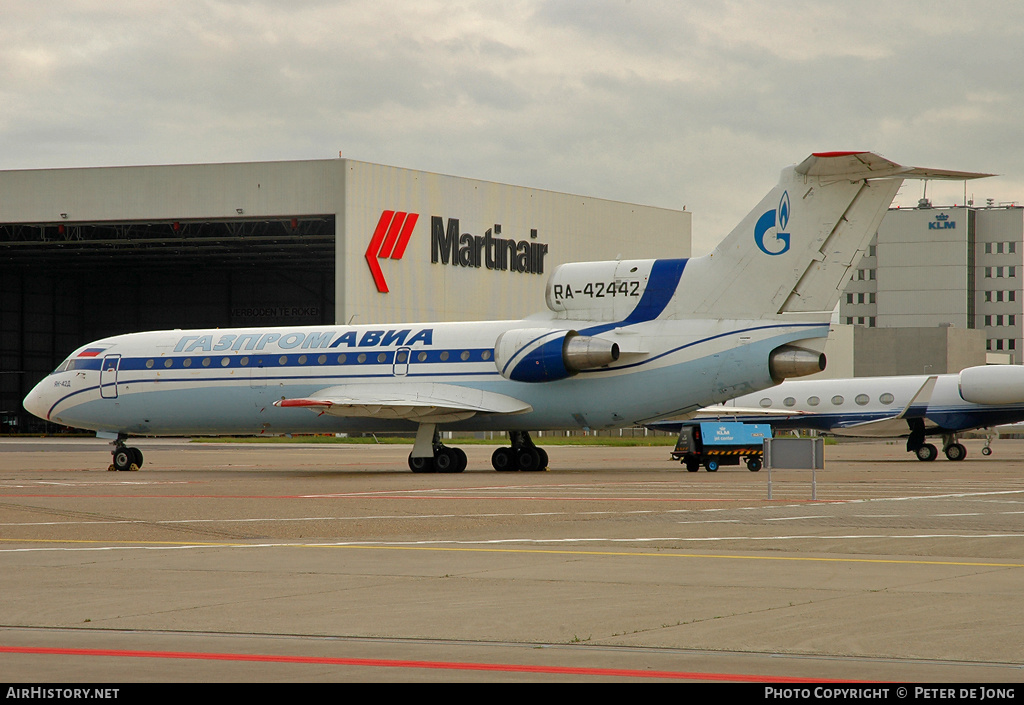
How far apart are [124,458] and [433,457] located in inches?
400

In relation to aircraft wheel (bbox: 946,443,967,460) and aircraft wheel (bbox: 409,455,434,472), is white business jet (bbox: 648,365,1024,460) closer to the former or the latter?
aircraft wheel (bbox: 946,443,967,460)

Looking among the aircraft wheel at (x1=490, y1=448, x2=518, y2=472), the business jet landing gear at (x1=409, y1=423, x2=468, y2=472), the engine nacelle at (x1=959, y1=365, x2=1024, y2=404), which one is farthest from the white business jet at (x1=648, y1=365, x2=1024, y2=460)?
the business jet landing gear at (x1=409, y1=423, x2=468, y2=472)

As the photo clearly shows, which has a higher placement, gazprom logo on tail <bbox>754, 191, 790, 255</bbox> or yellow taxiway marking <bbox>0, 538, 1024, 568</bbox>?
gazprom logo on tail <bbox>754, 191, 790, 255</bbox>

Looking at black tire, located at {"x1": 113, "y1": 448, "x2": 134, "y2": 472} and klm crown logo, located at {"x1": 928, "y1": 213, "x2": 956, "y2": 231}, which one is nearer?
black tire, located at {"x1": 113, "y1": 448, "x2": 134, "y2": 472}

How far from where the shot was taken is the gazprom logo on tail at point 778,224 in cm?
2881

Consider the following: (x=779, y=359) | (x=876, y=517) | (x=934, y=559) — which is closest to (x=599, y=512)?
(x=876, y=517)

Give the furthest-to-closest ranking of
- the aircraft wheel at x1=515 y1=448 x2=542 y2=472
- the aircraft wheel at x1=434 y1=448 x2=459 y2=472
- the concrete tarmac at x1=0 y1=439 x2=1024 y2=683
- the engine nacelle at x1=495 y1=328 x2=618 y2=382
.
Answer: the aircraft wheel at x1=515 y1=448 x2=542 y2=472 < the aircraft wheel at x1=434 y1=448 x2=459 y2=472 < the engine nacelle at x1=495 y1=328 x2=618 y2=382 < the concrete tarmac at x1=0 y1=439 x2=1024 y2=683

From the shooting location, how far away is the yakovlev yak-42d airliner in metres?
28.5

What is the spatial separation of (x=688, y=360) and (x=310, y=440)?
47.9m

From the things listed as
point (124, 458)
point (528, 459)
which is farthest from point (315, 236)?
point (528, 459)

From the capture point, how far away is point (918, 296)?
5694 inches

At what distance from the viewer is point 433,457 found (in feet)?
105

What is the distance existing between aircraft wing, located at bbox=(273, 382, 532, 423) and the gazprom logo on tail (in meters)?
7.38
